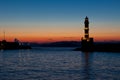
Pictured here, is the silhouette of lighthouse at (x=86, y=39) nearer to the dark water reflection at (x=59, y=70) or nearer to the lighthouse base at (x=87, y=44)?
the lighthouse base at (x=87, y=44)

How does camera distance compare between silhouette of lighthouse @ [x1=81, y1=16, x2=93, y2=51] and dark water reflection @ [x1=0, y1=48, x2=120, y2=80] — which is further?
silhouette of lighthouse @ [x1=81, y1=16, x2=93, y2=51]

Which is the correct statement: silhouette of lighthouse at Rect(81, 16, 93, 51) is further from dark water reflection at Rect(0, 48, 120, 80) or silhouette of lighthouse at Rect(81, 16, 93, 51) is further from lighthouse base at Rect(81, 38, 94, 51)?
dark water reflection at Rect(0, 48, 120, 80)

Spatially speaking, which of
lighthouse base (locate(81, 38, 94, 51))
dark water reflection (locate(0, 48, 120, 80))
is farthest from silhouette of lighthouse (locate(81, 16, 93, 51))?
dark water reflection (locate(0, 48, 120, 80))

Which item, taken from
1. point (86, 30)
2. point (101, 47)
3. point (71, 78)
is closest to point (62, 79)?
point (71, 78)

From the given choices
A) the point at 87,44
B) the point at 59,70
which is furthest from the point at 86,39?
the point at 59,70

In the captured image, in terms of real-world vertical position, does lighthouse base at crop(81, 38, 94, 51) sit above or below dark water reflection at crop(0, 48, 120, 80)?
above

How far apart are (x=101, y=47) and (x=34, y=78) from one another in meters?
124

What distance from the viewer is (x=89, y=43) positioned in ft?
474

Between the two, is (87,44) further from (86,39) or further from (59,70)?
(59,70)

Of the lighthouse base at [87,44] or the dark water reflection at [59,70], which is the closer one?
the dark water reflection at [59,70]

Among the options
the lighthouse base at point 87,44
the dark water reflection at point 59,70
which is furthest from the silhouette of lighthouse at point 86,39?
the dark water reflection at point 59,70

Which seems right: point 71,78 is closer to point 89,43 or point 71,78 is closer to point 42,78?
point 42,78

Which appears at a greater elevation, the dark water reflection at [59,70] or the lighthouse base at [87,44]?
the lighthouse base at [87,44]

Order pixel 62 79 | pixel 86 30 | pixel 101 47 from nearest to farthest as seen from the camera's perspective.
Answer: pixel 62 79 < pixel 86 30 < pixel 101 47
